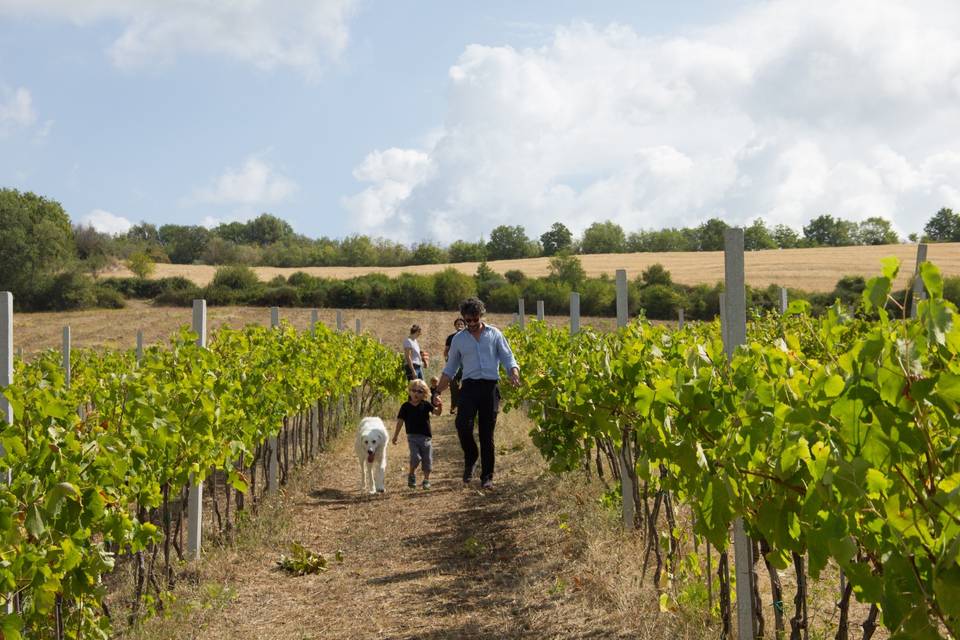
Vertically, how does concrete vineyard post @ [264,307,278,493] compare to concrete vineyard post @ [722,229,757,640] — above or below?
below

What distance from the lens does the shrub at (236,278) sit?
4612 centimetres

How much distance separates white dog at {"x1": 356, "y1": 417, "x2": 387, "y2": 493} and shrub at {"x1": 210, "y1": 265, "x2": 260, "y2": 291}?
38779mm

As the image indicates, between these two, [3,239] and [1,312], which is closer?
[1,312]

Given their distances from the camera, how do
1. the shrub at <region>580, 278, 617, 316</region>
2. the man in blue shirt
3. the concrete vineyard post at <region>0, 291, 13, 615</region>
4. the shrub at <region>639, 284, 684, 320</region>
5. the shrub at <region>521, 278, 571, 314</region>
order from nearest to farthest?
the concrete vineyard post at <region>0, 291, 13, 615</region> → the man in blue shirt → the shrub at <region>639, 284, 684, 320</region> → the shrub at <region>580, 278, 617, 316</region> → the shrub at <region>521, 278, 571, 314</region>

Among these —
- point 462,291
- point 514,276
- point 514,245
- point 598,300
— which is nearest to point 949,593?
point 598,300

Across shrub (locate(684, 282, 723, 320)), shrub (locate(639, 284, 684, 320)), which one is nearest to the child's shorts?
shrub (locate(684, 282, 723, 320))

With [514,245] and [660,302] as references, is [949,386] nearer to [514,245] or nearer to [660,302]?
[660,302]

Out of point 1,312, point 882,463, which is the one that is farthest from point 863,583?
point 1,312

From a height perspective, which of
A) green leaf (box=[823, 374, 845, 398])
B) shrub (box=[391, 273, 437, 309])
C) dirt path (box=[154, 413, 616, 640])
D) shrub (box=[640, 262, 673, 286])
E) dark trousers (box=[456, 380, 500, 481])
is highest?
shrub (box=[640, 262, 673, 286])

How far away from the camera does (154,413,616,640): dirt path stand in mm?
4625

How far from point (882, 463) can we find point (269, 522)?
5.76m

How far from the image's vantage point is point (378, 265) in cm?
6203

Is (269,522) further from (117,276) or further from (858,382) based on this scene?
(117,276)

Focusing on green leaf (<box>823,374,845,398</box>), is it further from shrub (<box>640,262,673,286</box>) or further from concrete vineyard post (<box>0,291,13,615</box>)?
shrub (<box>640,262,673,286</box>)
